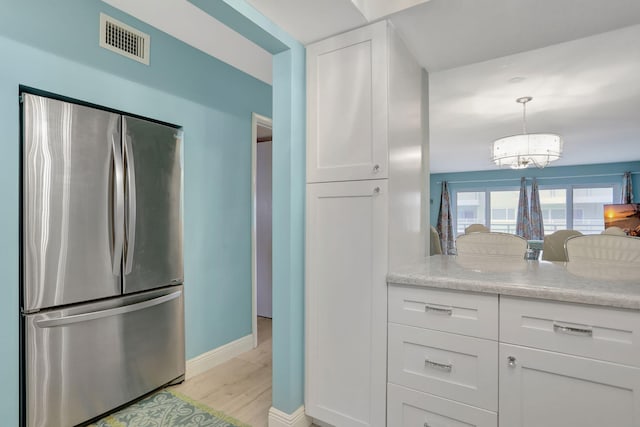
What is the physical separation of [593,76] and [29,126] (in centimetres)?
410

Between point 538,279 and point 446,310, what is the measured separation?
1.35 ft

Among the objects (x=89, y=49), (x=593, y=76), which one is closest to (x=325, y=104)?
(x=89, y=49)

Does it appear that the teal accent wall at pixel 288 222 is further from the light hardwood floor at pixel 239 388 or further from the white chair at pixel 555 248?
the white chair at pixel 555 248

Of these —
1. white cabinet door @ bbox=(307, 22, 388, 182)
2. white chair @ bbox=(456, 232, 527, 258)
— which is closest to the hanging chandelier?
white chair @ bbox=(456, 232, 527, 258)

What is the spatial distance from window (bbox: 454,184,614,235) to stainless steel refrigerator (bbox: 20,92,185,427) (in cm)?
868

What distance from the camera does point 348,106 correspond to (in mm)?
1676

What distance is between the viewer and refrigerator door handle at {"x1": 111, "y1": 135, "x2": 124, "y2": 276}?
1852 millimetres

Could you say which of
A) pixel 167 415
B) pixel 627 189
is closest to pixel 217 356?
pixel 167 415

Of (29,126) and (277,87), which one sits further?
(277,87)

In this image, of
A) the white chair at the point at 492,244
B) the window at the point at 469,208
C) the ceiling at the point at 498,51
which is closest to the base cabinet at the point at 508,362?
the white chair at the point at 492,244

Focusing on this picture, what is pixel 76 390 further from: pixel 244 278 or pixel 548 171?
pixel 548 171

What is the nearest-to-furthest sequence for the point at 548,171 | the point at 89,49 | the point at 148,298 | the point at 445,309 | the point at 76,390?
the point at 445,309 < the point at 76,390 < the point at 89,49 < the point at 148,298 < the point at 548,171

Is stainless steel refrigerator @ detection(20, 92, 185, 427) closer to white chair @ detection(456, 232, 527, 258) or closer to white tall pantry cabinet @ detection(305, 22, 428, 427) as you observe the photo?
white tall pantry cabinet @ detection(305, 22, 428, 427)

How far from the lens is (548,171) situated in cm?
774
